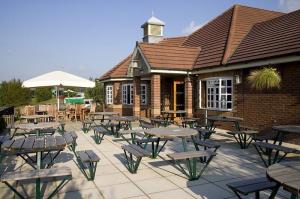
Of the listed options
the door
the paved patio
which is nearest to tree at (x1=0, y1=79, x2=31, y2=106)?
the door

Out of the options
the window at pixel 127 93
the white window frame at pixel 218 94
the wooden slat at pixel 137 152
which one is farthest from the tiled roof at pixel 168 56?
the wooden slat at pixel 137 152

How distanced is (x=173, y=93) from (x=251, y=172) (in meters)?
10.1

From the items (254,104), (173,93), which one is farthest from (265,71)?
(173,93)

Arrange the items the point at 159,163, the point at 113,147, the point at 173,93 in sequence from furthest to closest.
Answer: the point at 173,93, the point at 113,147, the point at 159,163

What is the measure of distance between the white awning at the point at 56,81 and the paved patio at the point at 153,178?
6037 millimetres

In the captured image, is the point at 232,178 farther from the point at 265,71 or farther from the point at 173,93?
the point at 173,93

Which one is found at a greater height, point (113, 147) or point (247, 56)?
point (247, 56)

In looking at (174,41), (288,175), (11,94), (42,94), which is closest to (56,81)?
(174,41)

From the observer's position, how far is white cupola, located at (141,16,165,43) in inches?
878

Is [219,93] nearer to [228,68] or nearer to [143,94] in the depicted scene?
[228,68]

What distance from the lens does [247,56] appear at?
1149 centimetres

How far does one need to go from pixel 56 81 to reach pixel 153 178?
9457 mm

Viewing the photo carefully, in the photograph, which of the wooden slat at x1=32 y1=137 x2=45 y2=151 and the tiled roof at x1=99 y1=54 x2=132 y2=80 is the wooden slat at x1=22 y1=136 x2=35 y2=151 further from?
the tiled roof at x1=99 y1=54 x2=132 y2=80

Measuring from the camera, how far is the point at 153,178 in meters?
5.81
